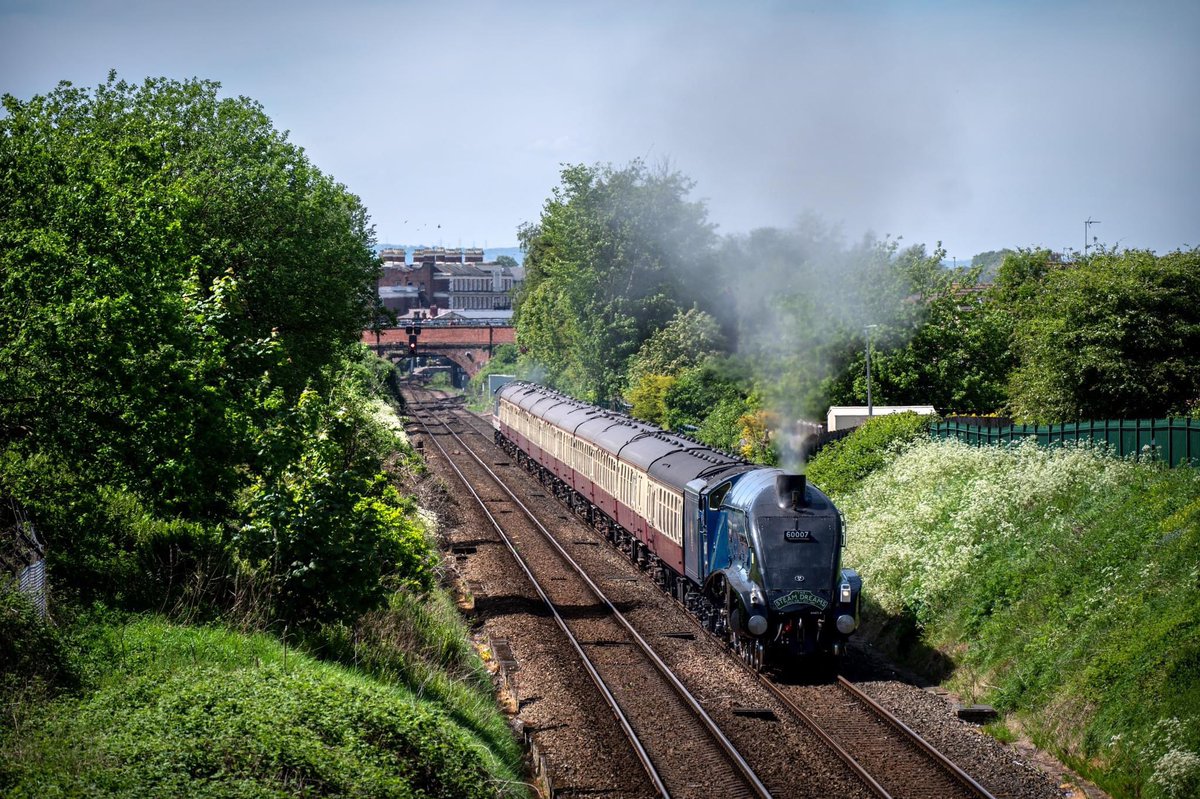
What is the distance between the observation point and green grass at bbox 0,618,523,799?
918cm

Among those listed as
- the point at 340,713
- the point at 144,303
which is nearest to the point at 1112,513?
the point at 340,713

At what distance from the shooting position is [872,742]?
1470cm

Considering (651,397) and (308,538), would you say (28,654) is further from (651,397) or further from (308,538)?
(651,397)

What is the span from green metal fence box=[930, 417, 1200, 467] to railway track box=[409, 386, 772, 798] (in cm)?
1021

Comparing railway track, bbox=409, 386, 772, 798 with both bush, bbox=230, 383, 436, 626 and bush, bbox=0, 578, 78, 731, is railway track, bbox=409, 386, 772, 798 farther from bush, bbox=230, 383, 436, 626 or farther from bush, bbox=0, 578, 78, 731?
bush, bbox=0, 578, 78, 731

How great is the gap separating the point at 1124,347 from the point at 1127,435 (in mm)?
7526

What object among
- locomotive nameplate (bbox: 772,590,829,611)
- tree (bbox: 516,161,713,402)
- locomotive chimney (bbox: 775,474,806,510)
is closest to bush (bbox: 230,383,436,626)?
locomotive nameplate (bbox: 772,590,829,611)

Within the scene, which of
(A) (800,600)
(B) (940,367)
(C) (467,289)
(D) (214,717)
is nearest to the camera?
(D) (214,717)

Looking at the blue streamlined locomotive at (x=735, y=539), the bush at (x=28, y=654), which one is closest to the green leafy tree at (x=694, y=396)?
the blue streamlined locomotive at (x=735, y=539)

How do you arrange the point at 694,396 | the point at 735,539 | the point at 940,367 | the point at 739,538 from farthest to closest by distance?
the point at 694,396 → the point at 940,367 → the point at 735,539 → the point at 739,538

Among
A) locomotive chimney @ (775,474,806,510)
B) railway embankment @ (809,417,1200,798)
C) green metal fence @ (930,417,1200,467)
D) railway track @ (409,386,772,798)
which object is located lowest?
railway track @ (409,386,772,798)

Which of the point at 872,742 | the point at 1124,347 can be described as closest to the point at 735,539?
the point at 872,742

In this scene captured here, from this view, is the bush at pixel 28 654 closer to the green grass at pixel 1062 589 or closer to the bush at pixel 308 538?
the bush at pixel 308 538

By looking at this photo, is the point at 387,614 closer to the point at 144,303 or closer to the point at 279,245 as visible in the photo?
the point at 144,303
